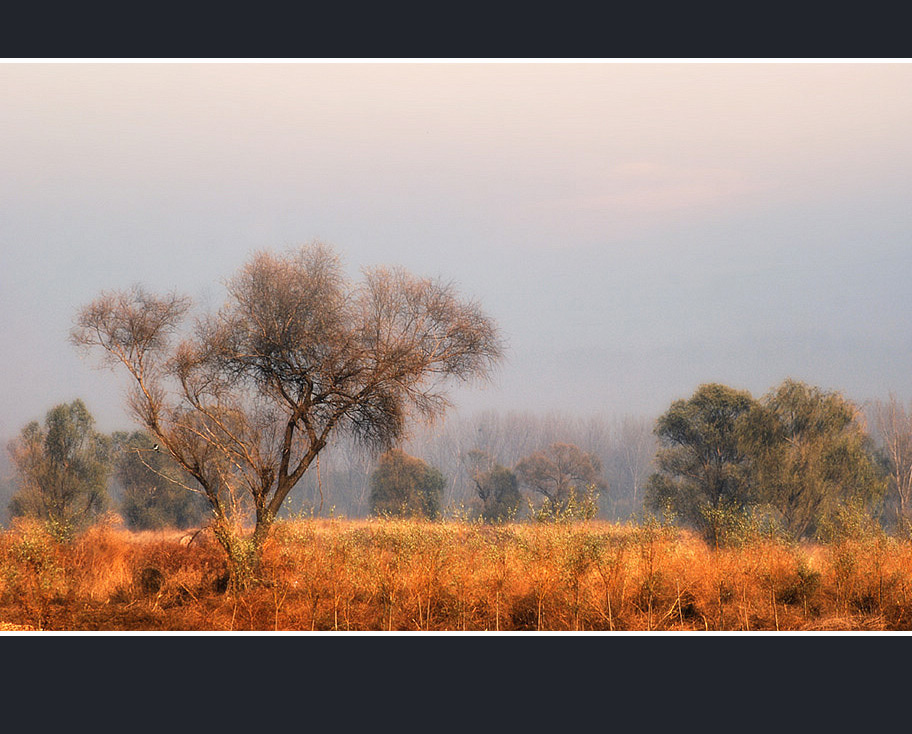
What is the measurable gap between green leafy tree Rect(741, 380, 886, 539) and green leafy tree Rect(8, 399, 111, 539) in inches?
678

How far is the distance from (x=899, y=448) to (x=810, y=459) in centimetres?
785

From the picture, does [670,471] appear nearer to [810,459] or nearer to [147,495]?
[810,459]

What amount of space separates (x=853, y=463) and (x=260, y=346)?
1415 centimetres

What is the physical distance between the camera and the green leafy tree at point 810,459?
19.6m

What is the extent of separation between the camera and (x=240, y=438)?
13.1m


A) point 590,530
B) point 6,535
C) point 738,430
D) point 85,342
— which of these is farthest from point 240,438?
point 738,430

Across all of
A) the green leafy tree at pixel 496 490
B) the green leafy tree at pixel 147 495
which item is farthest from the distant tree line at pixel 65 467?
the green leafy tree at pixel 496 490

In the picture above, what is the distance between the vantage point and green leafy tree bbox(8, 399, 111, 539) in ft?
73.9

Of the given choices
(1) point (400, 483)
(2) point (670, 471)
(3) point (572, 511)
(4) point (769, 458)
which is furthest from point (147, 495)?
(3) point (572, 511)

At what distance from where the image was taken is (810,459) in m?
19.7

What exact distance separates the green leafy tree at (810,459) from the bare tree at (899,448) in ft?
18.5

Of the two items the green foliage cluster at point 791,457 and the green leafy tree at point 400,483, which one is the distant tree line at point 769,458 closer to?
the green foliage cluster at point 791,457

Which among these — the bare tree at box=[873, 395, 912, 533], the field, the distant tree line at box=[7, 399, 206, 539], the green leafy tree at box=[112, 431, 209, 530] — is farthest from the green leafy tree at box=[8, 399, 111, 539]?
the bare tree at box=[873, 395, 912, 533]

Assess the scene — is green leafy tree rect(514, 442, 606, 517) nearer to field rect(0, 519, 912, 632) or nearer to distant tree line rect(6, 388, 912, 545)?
distant tree line rect(6, 388, 912, 545)
